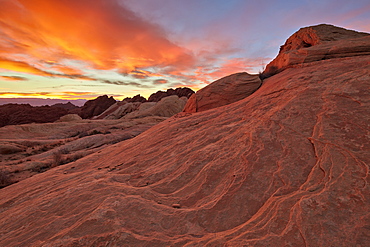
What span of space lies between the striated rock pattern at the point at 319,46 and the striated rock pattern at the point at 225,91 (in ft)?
3.72

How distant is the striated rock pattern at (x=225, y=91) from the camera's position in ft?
25.4

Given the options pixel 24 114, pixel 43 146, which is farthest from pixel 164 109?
pixel 24 114

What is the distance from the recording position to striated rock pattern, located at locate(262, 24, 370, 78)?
592 centimetres

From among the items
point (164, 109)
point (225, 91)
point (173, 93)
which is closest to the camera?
point (225, 91)

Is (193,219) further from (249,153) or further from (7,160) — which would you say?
(7,160)

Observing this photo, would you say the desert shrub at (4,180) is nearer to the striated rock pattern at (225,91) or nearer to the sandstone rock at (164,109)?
the striated rock pattern at (225,91)

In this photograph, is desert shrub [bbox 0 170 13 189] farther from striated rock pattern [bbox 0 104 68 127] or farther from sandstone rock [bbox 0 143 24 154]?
striated rock pattern [bbox 0 104 68 127]

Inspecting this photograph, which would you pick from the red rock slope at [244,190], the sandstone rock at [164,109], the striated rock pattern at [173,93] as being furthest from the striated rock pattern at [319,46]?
the striated rock pattern at [173,93]

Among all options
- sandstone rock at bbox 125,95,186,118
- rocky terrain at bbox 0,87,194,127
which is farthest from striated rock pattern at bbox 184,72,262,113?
rocky terrain at bbox 0,87,194,127

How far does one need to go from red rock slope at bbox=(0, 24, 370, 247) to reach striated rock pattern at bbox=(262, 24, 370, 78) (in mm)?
1491

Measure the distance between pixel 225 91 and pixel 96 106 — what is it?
183ft

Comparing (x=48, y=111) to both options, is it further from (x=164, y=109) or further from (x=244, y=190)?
(x=244, y=190)

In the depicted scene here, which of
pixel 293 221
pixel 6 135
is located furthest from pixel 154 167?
pixel 6 135

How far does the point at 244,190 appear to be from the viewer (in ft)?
8.61
